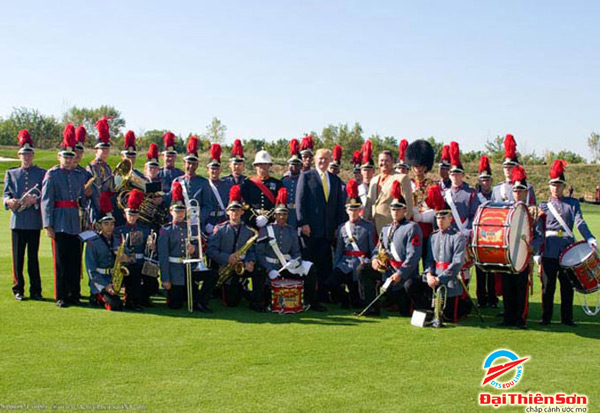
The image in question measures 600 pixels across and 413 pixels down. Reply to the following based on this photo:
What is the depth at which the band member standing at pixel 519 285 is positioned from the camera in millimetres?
7547

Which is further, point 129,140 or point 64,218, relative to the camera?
point 129,140

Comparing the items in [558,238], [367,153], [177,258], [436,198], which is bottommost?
[177,258]

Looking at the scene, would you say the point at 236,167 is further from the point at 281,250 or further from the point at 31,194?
the point at 31,194

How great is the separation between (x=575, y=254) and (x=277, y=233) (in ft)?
11.0

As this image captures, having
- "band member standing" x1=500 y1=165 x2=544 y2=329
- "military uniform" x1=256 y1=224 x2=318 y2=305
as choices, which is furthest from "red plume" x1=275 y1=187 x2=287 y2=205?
"band member standing" x1=500 y1=165 x2=544 y2=329

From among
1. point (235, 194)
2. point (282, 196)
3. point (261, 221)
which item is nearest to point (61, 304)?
point (235, 194)

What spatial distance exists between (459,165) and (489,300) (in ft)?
5.73

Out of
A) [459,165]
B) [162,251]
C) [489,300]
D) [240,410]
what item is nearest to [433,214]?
[459,165]

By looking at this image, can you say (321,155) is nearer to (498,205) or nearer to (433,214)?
(433,214)

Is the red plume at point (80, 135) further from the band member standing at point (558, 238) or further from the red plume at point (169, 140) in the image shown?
the band member standing at point (558, 238)

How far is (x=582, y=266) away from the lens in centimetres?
745

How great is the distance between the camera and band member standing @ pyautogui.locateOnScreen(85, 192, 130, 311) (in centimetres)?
812

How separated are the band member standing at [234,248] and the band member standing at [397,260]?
1.28 meters

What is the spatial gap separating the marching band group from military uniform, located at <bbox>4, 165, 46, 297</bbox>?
2cm
